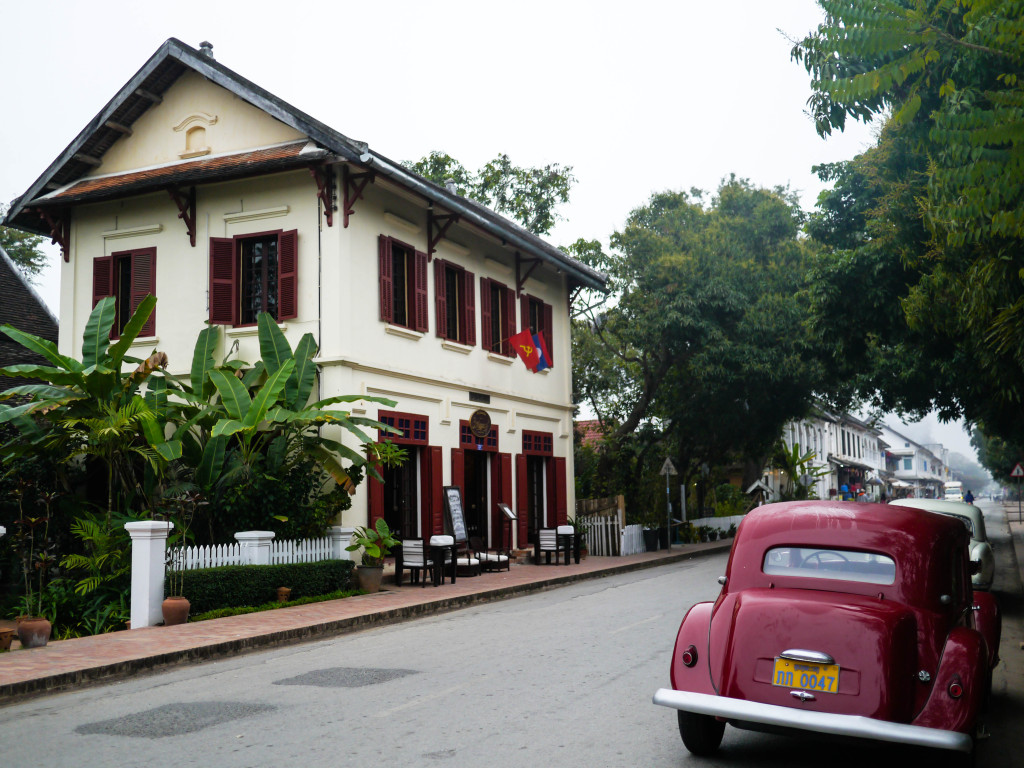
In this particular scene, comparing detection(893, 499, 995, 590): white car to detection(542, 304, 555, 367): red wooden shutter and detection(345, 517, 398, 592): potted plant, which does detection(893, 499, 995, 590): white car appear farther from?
detection(542, 304, 555, 367): red wooden shutter

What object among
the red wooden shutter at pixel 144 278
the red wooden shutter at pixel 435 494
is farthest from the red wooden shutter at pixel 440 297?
the red wooden shutter at pixel 144 278

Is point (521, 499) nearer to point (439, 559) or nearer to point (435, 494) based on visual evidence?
point (435, 494)

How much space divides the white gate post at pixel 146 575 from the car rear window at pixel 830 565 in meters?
9.30

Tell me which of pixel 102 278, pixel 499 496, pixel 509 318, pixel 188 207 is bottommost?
pixel 499 496

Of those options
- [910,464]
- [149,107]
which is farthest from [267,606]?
[910,464]

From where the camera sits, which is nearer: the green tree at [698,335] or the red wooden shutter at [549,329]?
the red wooden shutter at [549,329]

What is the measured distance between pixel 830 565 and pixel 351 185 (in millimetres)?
13926

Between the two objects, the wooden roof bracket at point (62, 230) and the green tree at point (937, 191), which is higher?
the wooden roof bracket at point (62, 230)

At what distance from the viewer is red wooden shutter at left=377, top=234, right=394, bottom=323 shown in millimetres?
18953

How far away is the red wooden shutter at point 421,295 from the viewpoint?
65.8 ft

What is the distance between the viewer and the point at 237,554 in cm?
1467

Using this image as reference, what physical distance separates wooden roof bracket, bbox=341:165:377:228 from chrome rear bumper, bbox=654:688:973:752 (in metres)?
13.7

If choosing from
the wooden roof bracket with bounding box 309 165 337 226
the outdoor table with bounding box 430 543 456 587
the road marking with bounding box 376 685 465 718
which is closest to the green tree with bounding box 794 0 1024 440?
the road marking with bounding box 376 685 465 718

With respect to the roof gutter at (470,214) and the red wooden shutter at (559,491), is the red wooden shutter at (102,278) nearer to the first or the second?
the roof gutter at (470,214)
